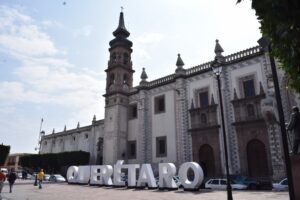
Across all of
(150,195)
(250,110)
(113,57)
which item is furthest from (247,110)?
(113,57)

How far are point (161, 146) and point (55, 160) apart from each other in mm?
23839

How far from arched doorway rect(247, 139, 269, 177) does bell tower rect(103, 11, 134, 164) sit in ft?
52.6

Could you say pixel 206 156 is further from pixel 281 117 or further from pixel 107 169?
pixel 281 117

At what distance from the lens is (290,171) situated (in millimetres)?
7941

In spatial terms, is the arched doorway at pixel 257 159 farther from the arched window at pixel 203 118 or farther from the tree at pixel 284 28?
the tree at pixel 284 28

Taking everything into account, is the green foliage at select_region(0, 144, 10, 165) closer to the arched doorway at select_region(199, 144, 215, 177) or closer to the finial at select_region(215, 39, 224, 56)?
the arched doorway at select_region(199, 144, 215, 177)

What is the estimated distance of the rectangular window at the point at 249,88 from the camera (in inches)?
1056

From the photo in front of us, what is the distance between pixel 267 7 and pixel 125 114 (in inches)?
1311

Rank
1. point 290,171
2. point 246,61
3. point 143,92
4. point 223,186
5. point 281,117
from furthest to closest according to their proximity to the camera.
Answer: point 143,92 → point 246,61 → point 223,186 → point 281,117 → point 290,171

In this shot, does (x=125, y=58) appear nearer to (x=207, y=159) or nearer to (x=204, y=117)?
(x=204, y=117)

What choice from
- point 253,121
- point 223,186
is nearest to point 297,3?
point 223,186

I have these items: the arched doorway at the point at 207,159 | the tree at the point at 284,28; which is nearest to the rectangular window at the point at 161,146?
the arched doorway at the point at 207,159

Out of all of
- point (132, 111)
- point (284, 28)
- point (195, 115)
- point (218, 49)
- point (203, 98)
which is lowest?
point (284, 28)

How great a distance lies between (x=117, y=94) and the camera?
121ft
